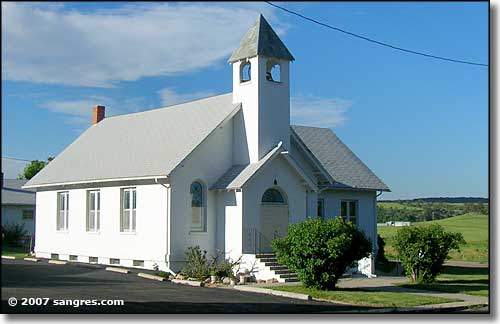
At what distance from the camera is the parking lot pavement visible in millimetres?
17141

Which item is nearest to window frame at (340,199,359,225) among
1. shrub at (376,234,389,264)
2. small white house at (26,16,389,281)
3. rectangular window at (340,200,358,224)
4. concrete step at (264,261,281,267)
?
rectangular window at (340,200,358,224)

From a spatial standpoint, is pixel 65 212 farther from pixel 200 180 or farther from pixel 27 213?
pixel 200 180

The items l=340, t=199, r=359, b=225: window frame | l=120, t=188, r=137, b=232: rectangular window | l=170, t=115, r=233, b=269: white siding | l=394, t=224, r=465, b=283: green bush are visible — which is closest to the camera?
l=394, t=224, r=465, b=283: green bush

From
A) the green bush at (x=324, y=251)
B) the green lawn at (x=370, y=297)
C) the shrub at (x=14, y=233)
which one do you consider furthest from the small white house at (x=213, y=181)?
the shrub at (x=14, y=233)

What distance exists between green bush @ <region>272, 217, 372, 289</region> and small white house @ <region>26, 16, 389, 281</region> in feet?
8.78

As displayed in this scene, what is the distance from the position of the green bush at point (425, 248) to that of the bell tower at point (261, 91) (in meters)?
5.62

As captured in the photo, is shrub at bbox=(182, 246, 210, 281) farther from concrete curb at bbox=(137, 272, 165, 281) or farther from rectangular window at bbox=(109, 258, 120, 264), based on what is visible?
rectangular window at bbox=(109, 258, 120, 264)

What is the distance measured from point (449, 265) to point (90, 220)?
56.8ft

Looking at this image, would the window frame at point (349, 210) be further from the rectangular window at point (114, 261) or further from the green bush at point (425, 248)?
the rectangular window at point (114, 261)

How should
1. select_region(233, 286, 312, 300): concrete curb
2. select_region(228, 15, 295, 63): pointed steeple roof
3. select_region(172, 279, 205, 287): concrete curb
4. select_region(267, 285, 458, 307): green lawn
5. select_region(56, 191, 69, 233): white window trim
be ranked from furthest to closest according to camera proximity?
select_region(56, 191, 69, 233): white window trim
select_region(228, 15, 295, 63): pointed steeple roof
select_region(172, 279, 205, 287): concrete curb
select_region(233, 286, 312, 300): concrete curb
select_region(267, 285, 458, 307): green lawn

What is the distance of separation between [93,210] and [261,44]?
9.94 meters

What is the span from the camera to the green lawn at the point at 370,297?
63.6 ft

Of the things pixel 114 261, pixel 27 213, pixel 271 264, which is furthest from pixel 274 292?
pixel 27 213

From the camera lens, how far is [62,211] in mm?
33969
